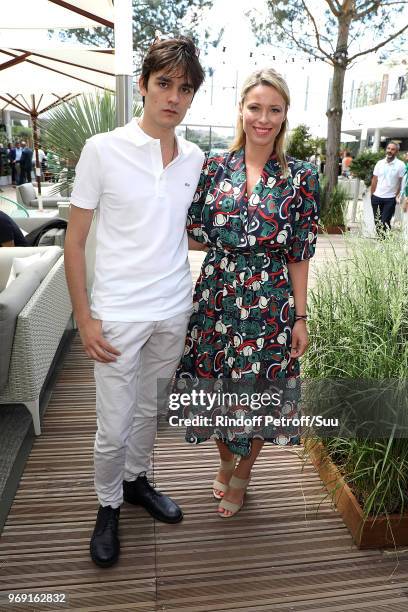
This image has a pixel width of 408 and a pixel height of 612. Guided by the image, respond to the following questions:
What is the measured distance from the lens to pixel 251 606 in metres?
1.64

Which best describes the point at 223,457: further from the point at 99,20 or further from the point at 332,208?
the point at 332,208

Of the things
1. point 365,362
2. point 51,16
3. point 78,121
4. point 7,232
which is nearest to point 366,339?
point 365,362

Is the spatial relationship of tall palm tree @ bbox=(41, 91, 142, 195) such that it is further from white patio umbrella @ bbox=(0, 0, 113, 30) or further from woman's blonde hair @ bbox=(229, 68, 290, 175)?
woman's blonde hair @ bbox=(229, 68, 290, 175)

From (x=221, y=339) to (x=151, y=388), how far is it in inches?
12.2

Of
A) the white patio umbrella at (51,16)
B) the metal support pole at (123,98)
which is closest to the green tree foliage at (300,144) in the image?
the white patio umbrella at (51,16)

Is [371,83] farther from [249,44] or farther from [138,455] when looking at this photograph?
[138,455]

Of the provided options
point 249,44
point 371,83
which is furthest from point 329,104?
point 371,83

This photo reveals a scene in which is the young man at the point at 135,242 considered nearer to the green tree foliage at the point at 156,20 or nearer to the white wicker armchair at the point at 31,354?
the white wicker armchair at the point at 31,354

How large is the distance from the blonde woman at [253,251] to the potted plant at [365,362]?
0.31 metres

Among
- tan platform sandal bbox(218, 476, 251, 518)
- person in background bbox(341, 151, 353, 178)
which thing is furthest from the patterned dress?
person in background bbox(341, 151, 353, 178)

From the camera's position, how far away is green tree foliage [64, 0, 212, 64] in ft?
26.2

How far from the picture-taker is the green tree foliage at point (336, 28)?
29.6ft

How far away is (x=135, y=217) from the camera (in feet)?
5.00

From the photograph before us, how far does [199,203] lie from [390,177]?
706 cm
